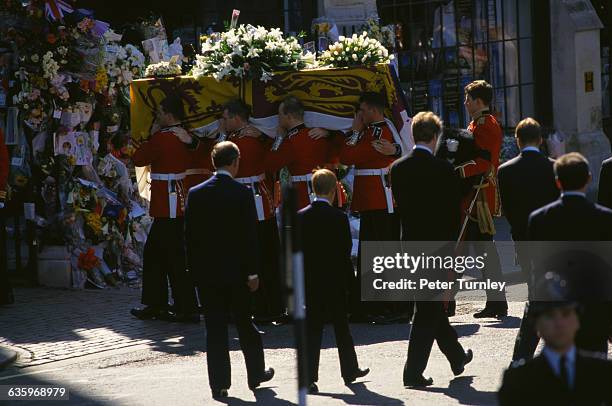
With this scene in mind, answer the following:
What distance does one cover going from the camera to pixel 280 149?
1093 centimetres

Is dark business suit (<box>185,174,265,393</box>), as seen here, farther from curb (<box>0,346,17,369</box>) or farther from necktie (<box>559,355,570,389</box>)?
necktie (<box>559,355,570,389</box>)

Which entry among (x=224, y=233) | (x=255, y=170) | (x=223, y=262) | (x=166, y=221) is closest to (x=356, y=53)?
(x=255, y=170)

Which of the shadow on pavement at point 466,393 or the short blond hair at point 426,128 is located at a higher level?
the short blond hair at point 426,128

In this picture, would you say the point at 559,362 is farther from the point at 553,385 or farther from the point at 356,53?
the point at 356,53

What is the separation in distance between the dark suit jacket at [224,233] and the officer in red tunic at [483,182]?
2.95 m

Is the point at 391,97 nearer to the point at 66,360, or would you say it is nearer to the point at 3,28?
the point at 66,360

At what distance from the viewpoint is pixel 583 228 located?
23.2 feet

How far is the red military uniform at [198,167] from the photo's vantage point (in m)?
11.4

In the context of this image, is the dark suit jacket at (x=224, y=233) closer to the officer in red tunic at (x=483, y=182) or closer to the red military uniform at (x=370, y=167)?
the red military uniform at (x=370, y=167)

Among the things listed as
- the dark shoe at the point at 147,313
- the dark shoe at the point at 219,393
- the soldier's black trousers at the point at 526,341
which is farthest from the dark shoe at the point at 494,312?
the dark shoe at the point at 219,393

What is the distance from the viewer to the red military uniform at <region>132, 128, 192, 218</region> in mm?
11211

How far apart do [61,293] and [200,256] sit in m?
4.94

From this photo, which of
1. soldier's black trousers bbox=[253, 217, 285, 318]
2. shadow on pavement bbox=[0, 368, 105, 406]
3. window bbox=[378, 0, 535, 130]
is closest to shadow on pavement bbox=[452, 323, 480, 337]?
soldier's black trousers bbox=[253, 217, 285, 318]

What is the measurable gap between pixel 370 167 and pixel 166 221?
1883 mm
